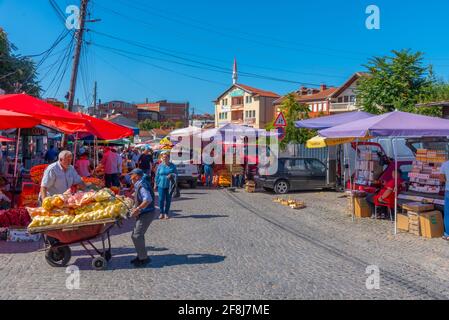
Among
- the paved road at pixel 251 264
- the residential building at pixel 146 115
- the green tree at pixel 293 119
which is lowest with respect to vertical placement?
the paved road at pixel 251 264

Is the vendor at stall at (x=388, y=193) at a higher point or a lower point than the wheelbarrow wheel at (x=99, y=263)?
higher

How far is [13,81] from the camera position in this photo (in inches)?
1095

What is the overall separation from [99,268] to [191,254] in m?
1.68

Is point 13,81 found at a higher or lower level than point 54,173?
higher

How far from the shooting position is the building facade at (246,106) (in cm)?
7594

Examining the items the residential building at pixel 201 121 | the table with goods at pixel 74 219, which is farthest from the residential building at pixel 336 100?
the table with goods at pixel 74 219

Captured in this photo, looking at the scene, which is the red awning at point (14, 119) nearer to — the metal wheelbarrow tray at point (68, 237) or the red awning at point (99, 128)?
the metal wheelbarrow tray at point (68, 237)

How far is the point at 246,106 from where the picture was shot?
79.1 m

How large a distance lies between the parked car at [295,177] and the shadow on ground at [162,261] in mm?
10302

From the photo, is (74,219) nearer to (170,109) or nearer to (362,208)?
(362,208)

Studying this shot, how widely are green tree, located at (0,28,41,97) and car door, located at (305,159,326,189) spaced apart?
17.4 m

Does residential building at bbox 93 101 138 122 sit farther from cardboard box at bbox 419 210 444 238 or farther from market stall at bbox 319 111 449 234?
cardboard box at bbox 419 210 444 238
